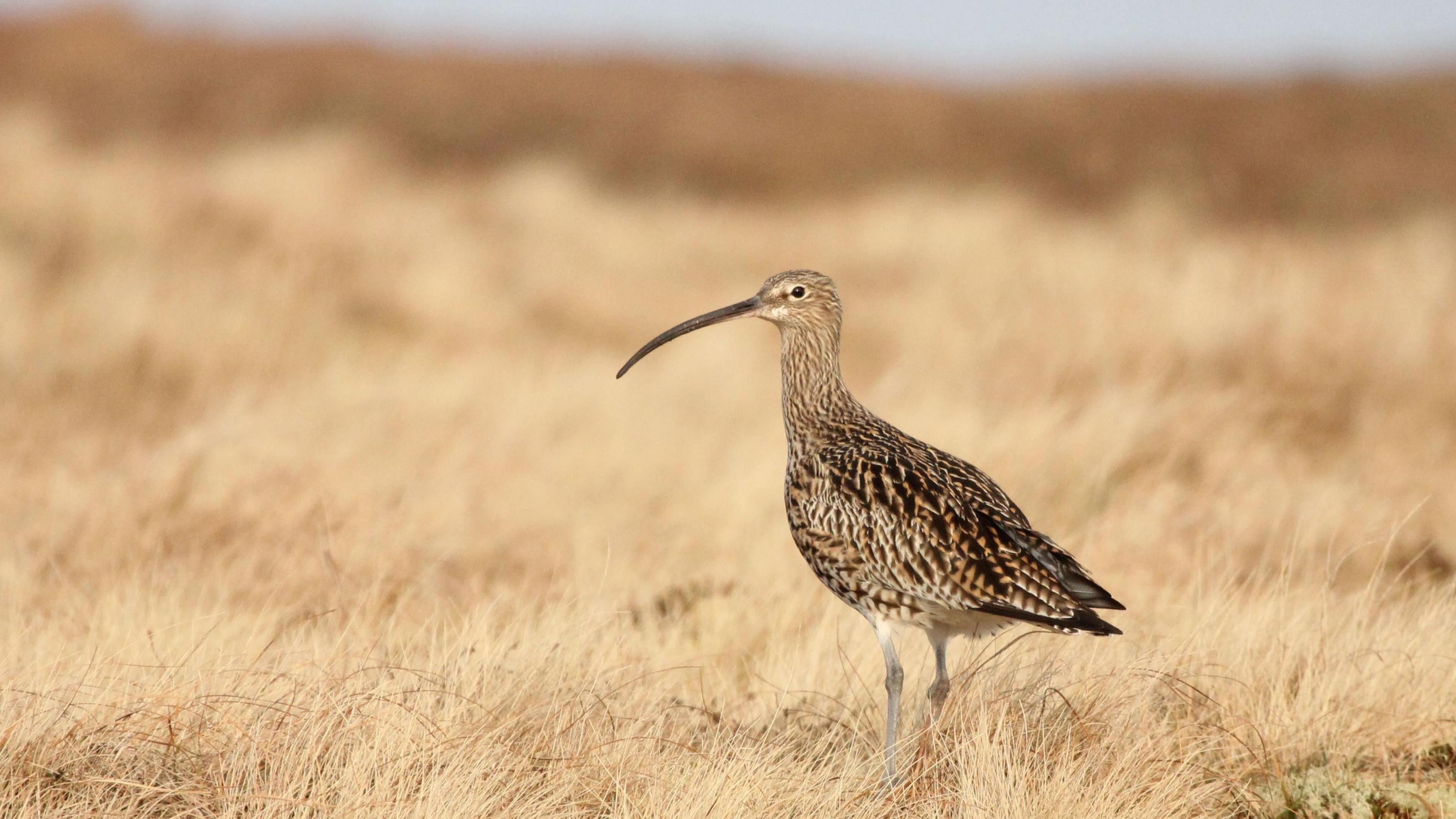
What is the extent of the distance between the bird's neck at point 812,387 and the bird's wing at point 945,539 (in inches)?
13.2

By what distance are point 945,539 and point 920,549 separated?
7 centimetres

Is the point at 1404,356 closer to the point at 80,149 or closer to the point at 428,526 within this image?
the point at 428,526

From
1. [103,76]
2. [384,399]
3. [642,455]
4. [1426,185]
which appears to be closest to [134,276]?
[384,399]

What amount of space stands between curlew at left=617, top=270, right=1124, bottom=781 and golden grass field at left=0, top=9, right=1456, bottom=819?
0.25 m

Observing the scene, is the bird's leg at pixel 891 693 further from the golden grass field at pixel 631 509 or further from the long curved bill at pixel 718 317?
the long curved bill at pixel 718 317

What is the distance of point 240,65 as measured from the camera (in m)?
19.7

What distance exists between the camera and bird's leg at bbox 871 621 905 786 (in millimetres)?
3480

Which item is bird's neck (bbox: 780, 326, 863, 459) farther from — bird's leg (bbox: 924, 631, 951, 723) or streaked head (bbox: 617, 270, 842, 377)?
bird's leg (bbox: 924, 631, 951, 723)

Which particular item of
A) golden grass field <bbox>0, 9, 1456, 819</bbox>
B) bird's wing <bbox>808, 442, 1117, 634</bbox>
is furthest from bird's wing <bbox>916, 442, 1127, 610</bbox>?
golden grass field <bbox>0, 9, 1456, 819</bbox>

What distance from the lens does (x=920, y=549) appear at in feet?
12.0

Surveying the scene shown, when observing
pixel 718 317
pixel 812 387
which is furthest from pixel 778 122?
pixel 812 387

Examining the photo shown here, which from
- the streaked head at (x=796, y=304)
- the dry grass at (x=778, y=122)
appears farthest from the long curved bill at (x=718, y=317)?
the dry grass at (x=778, y=122)

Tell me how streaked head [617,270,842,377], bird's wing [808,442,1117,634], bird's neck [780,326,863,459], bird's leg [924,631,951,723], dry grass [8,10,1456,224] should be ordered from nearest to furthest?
bird's wing [808,442,1117,634]
bird's leg [924,631,951,723]
bird's neck [780,326,863,459]
streaked head [617,270,842,377]
dry grass [8,10,1456,224]

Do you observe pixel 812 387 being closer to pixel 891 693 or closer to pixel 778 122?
pixel 891 693
